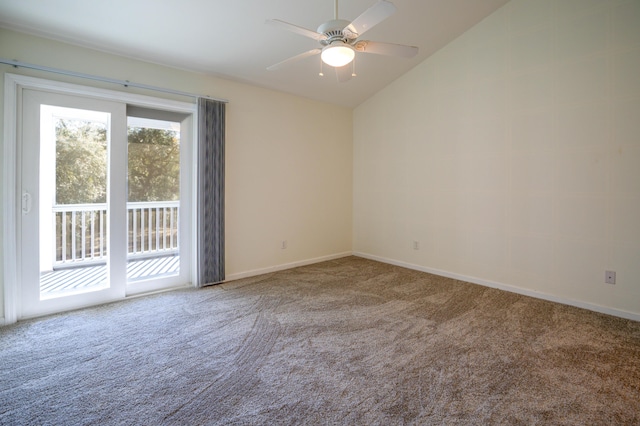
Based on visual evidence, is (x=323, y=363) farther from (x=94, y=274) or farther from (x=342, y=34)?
(x=94, y=274)

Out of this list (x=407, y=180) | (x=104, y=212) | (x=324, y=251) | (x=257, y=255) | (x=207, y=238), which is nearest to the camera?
Result: (x=104, y=212)

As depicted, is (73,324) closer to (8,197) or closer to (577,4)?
(8,197)

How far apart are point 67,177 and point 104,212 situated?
1.70 ft

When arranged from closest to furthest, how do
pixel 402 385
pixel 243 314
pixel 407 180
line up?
pixel 402 385
pixel 243 314
pixel 407 180

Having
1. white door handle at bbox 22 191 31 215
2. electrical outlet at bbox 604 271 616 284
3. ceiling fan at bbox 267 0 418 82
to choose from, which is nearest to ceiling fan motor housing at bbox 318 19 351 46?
ceiling fan at bbox 267 0 418 82

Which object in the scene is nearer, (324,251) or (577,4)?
(577,4)

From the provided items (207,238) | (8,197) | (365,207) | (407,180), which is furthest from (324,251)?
(8,197)

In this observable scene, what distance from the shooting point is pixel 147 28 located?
2951 millimetres

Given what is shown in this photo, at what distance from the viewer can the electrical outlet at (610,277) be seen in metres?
3.05

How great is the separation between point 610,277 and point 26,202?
5671 mm

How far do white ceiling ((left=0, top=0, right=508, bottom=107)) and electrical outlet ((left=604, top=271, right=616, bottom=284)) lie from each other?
321 centimetres

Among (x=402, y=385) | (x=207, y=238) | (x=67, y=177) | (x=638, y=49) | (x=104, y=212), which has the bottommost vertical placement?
(x=402, y=385)

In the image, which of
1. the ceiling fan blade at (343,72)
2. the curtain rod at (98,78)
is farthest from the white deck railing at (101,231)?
the ceiling fan blade at (343,72)

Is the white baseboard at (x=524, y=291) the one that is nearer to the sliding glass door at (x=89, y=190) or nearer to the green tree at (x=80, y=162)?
the sliding glass door at (x=89, y=190)
